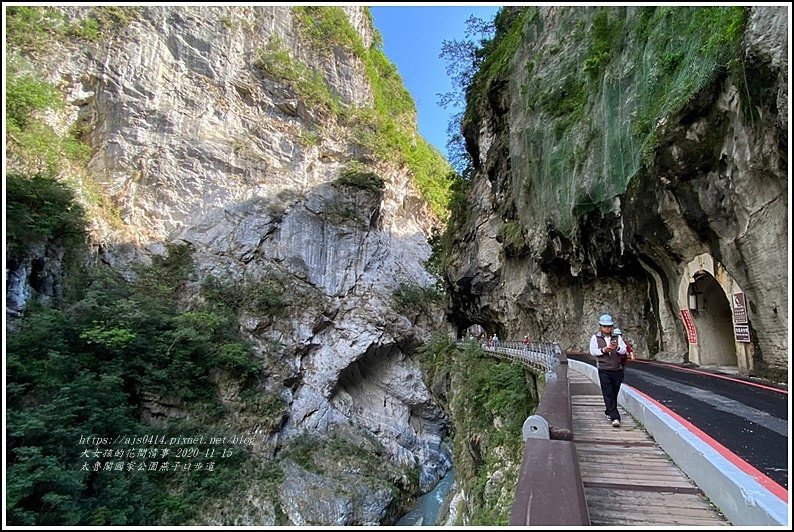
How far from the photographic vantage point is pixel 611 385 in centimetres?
427

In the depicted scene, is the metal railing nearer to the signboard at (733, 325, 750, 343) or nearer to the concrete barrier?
the concrete barrier

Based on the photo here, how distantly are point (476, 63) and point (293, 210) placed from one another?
15731 millimetres

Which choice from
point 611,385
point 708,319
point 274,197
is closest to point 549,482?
point 611,385

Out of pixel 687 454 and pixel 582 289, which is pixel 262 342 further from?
pixel 687 454

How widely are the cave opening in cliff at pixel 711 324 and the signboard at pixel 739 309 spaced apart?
2392 millimetres

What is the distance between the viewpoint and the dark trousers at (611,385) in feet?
13.8

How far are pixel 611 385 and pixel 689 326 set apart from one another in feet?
30.9

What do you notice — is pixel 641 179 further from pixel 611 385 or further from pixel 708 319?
pixel 611 385

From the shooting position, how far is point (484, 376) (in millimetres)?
14094

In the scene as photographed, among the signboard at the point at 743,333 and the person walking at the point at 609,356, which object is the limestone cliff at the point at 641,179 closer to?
the signboard at the point at 743,333

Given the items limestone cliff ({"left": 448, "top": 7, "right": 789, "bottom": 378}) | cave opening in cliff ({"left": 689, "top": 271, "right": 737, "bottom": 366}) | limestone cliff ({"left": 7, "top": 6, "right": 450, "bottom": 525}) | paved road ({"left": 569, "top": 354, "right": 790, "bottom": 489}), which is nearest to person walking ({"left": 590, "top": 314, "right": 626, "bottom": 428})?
paved road ({"left": 569, "top": 354, "right": 790, "bottom": 489})

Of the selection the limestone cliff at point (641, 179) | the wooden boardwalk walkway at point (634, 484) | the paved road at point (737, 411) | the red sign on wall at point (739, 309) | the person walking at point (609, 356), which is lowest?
the wooden boardwalk walkway at point (634, 484)

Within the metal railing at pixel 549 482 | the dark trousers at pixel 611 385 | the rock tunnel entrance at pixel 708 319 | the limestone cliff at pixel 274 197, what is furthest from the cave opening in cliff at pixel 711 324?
the limestone cliff at pixel 274 197

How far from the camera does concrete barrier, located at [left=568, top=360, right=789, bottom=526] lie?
191 centimetres
